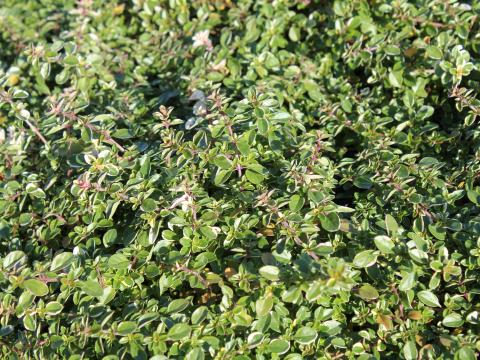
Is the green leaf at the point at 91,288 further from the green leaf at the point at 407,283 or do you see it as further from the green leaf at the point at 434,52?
the green leaf at the point at 434,52

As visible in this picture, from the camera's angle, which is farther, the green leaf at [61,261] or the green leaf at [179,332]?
the green leaf at [61,261]

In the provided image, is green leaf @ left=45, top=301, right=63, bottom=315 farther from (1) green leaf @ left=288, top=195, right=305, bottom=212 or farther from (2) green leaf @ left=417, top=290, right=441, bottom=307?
(2) green leaf @ left=417, top=290, right=441, bottom=307

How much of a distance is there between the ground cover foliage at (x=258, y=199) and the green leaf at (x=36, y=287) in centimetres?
2

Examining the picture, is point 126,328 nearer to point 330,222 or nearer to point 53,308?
point 53,308

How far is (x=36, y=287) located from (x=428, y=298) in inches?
50.4

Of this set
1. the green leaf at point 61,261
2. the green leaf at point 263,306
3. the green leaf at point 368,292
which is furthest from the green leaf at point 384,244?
the green leaf at point 61,261

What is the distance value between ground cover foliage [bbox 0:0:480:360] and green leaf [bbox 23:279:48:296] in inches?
0.7

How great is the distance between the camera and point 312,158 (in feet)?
6.68

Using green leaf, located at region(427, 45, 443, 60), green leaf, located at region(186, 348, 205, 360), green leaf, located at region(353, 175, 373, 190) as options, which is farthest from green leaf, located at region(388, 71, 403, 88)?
green leaf, located at region(186, 348, 205, 360)

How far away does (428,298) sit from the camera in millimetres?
1766

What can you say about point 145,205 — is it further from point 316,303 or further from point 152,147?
point 316,303

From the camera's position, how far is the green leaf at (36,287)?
177cm

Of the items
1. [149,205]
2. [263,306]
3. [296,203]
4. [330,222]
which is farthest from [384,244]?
[149,205]

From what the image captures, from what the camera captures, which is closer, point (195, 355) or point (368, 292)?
point (195, 355)
